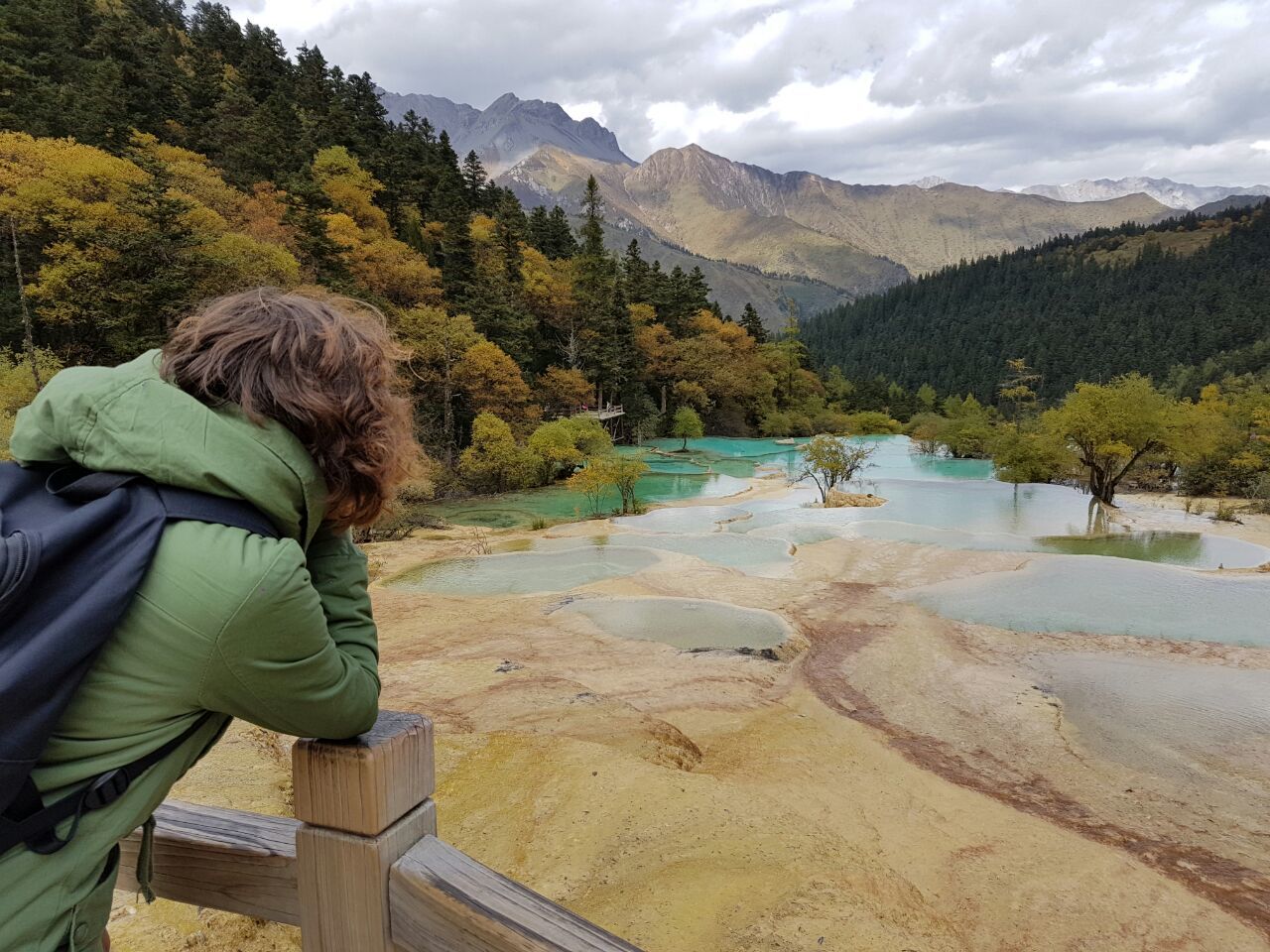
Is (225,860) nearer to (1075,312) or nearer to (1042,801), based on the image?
(1042,801)

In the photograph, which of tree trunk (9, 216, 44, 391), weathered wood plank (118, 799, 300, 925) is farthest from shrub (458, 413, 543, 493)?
weathered wood plank (118, 799, 300, 925)

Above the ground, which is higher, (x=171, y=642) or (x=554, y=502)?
(x=171, y=642)

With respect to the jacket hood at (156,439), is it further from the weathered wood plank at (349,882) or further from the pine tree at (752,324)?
the pine tree at (752,324)

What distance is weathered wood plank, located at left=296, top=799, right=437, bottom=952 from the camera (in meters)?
0.95

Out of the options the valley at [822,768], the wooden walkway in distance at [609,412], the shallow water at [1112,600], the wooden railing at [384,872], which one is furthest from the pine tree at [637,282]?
the wooden railing at [384,872]

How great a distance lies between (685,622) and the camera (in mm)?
8414

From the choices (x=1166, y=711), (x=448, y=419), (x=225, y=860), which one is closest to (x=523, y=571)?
(x=1166, y=711)

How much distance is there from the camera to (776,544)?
13.1m

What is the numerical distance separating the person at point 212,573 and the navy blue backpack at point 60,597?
0.07ft

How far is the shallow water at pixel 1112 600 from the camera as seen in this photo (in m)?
8.74

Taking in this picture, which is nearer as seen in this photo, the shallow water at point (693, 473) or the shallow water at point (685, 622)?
the shallow water at point (685, 622)

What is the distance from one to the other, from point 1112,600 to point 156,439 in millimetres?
11997

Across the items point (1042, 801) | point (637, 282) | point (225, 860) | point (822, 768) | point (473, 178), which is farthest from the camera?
point (637, 282)

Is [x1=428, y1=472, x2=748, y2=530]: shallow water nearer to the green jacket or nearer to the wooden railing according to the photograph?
the wooden railing
